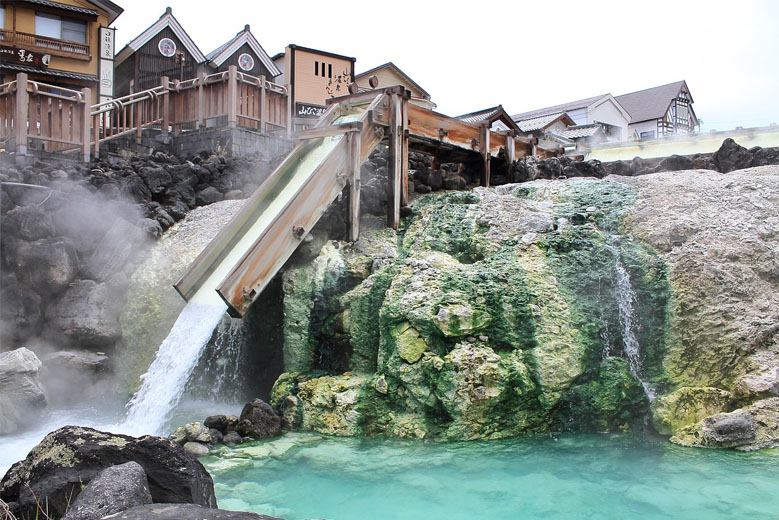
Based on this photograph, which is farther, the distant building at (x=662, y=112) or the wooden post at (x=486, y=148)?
the distant building at (x=662, y=112)

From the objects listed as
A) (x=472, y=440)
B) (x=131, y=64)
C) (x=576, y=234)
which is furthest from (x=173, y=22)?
(x=472, y=440)

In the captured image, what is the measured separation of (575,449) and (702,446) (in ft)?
3.56

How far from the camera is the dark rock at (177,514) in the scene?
2.86m

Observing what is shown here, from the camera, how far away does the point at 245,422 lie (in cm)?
610

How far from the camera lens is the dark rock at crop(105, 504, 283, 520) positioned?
2859 mm

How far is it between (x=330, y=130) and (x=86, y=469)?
17.9 ft

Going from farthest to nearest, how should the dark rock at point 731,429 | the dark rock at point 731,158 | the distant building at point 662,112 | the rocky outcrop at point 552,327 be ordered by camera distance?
the distant building at point 662,112
the dark rock at point 731,158
the rocky outcrop at point 552,327
the dark rock at point 731,429

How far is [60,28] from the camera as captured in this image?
69.6 feet

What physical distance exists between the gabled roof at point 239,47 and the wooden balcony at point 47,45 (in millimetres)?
4464

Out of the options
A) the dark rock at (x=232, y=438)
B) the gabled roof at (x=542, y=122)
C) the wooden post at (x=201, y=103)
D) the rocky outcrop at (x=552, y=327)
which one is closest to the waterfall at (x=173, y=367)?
the dark rock at (x=232, y=438)

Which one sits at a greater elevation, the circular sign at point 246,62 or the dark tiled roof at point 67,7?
the dark tiled roof at point 67,7

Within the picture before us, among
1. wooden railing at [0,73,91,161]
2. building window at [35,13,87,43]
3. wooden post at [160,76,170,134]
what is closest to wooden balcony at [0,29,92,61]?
building window at [35,13,87,43]

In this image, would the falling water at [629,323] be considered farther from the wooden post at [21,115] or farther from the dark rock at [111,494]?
the wooden post at [21,115]

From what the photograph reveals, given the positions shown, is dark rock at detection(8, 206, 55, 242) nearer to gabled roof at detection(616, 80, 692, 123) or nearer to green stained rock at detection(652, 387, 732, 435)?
green stained rock at detection(652, 387, 732, 435)
